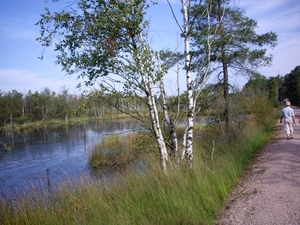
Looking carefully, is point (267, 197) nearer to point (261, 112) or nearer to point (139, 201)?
point (139, 201)

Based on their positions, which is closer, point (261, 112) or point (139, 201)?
point (139, 201)

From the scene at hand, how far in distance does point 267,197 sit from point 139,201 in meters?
2.32

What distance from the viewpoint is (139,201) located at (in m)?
4.34

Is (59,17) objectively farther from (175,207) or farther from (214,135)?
(214,135)

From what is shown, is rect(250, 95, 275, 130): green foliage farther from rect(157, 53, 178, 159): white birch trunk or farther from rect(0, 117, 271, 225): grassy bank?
rect(157, 53, 178, 159): white birch trunk

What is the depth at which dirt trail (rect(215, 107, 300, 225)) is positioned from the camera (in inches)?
139

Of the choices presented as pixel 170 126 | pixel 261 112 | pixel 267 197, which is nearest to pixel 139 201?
pixel 170 126

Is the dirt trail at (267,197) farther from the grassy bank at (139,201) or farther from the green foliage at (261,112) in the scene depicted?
the green foliage at (261,112)

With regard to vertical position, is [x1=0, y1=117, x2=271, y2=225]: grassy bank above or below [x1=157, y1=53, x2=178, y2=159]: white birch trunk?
below

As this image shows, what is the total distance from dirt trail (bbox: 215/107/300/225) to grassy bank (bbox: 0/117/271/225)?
11.8 inches

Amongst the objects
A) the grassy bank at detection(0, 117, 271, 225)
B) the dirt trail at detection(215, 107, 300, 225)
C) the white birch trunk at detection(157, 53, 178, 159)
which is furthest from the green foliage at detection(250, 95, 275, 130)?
the white birch trunk at detection(157, 53, 178, 159)

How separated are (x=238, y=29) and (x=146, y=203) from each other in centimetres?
1053

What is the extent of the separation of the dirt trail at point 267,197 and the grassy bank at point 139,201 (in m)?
0.30

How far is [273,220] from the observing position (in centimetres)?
343
